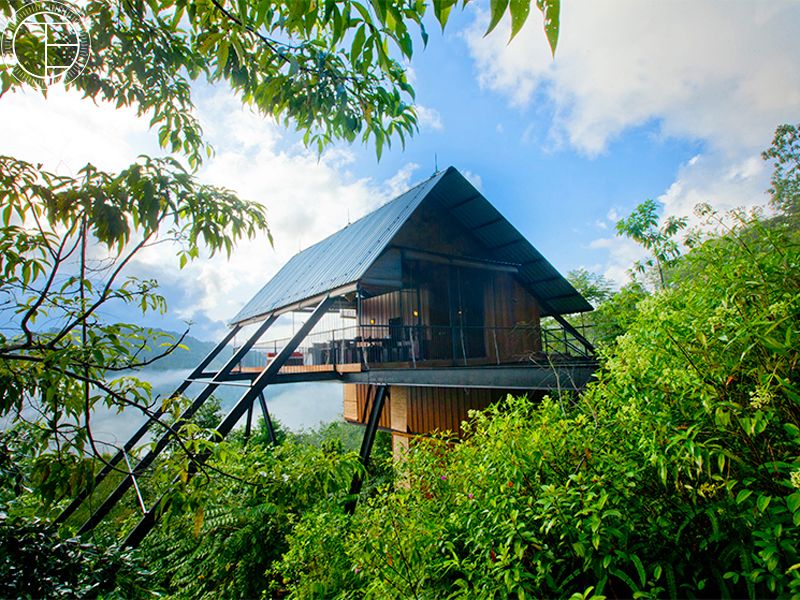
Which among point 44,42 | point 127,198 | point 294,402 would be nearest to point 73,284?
point 127,198

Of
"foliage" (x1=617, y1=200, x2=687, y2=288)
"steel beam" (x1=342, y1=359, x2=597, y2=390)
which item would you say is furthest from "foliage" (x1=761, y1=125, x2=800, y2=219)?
"steel beam" (x1=342, y1=359, x2=597, y2=390)

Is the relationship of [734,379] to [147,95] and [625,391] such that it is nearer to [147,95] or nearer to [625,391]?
[625,391]

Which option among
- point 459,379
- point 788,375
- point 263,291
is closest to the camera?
point 788,375

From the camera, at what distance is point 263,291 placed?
14.4 meters

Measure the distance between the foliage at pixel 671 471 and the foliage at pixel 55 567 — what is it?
1.46 metres

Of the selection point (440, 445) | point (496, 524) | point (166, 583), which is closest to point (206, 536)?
point (166, 583)

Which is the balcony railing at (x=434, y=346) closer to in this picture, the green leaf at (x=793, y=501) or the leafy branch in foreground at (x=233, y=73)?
the leafy branch in foreground at (x=233, y=73)

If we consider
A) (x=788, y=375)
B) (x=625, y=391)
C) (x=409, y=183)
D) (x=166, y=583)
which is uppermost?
(x=409, y=183)

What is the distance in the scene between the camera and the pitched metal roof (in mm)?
8375

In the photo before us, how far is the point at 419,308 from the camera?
397 inches

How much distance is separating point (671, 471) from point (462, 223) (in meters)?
9.92

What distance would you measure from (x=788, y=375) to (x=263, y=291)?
594 inches

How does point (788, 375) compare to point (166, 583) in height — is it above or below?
above

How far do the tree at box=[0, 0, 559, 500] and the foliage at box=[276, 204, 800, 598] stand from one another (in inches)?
68.9
